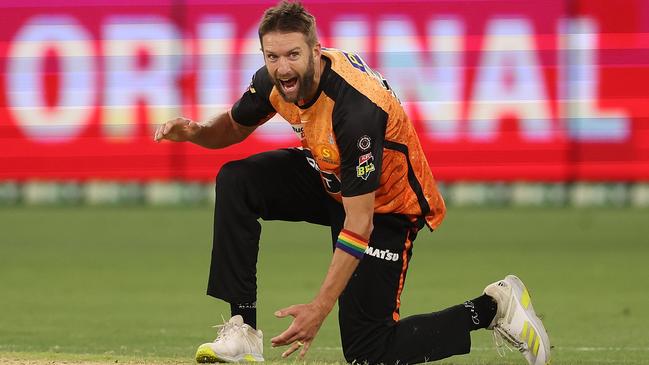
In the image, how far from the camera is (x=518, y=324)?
626cm

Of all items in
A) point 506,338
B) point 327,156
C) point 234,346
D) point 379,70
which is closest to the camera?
point 327,156

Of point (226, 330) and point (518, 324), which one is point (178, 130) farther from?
point (518, 324)

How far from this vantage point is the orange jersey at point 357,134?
221 inches

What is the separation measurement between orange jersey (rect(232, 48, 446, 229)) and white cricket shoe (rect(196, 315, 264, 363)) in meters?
0.70

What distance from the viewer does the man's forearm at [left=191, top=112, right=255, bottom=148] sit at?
6434 mm

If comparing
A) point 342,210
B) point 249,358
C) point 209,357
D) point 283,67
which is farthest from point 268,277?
point 283,67

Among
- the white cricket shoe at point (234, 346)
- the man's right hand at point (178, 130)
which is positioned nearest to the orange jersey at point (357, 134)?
the man's right hand at point (178, 130)

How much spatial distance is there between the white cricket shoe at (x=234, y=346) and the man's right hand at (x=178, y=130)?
832 mm

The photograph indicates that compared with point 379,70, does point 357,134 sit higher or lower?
higher

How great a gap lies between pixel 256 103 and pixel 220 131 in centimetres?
28

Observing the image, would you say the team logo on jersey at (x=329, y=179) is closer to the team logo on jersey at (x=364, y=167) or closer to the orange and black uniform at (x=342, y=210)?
the orange and black uniform at (x=342, y=210)

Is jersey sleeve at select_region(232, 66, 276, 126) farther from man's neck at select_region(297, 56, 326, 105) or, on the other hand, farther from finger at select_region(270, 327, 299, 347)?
finger at select_region(270, 327, 299, 347)

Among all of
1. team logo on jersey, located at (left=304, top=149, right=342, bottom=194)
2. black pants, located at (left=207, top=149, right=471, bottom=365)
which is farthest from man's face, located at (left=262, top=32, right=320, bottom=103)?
black pants, located at (left=207, top=149, right=471, bottom=365)

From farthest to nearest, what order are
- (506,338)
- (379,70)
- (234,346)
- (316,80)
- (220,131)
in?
(379,70), (220,131), (506,338), (234,346), (316,80)
